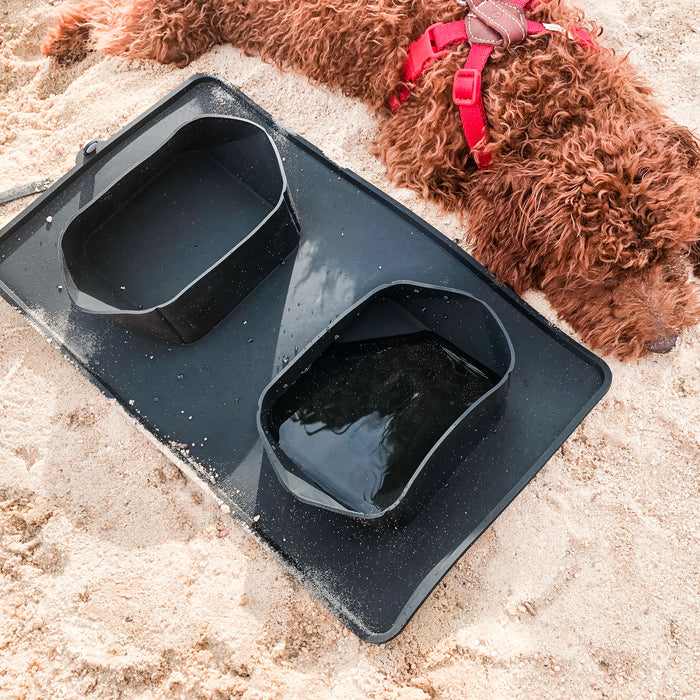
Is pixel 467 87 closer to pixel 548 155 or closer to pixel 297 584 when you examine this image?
pixel 548 155

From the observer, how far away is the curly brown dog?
6.24 feet

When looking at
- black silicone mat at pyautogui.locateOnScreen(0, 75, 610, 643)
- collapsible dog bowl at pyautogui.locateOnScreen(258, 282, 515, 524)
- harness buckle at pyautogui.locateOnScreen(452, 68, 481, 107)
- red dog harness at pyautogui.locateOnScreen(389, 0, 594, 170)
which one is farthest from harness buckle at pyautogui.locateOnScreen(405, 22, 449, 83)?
collapsible dog bowl at pyautogui.locateOnScreen(258, 282, 515, 524)

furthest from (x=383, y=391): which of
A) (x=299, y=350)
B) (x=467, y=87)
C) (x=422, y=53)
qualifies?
(x=422, y=53)

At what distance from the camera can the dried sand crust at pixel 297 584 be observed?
218cm

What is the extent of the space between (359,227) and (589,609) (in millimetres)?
1844

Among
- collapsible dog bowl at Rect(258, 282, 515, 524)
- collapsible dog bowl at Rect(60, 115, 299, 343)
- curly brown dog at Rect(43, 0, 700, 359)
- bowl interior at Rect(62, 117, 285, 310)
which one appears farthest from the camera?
bowl interior at Rect(62, 117, 285, 310)

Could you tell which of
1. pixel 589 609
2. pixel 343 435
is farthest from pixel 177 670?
pixel 589 609

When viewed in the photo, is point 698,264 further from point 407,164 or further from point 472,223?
point 407,164

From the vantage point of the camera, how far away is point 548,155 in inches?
81.1

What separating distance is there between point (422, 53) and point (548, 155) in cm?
74

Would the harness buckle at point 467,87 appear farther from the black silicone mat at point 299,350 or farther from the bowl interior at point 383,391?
the bowl interior at point 383,391

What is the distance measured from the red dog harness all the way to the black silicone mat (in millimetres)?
536

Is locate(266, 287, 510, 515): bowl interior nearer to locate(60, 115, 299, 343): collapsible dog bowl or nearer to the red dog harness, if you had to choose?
locate(60, 115, 299, 343): collapsible dog bowl

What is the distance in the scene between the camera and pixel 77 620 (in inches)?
88.5
